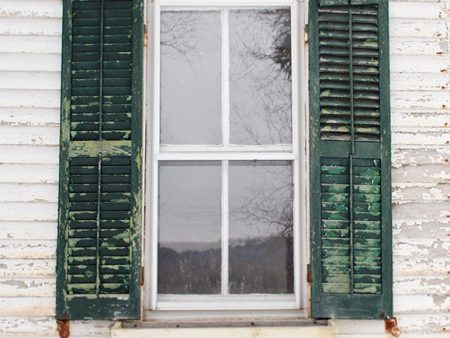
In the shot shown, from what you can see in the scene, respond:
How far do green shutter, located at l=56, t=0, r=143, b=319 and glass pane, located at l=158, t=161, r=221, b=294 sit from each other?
0.25 metres

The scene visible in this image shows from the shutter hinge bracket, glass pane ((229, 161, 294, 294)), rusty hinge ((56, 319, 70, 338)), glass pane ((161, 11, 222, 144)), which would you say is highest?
glass pane ((161, 11, 222, 144))

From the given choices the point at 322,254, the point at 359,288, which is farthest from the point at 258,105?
the point at 359,288

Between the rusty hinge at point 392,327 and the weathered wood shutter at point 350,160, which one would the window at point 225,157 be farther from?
the rusty hinge at point 392,327

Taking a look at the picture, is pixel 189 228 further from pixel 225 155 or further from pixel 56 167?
pixel 56 167

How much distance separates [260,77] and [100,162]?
1.04 m

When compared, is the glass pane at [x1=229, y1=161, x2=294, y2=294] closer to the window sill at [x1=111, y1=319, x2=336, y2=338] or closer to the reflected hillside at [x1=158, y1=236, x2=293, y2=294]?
the reflected hillside at [x1=158, y1=236, x2=293, y2=294]

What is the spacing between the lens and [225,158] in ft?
12.5

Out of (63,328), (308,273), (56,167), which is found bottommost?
(63,328)

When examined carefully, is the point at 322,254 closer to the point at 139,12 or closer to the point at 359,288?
the point at 359,288

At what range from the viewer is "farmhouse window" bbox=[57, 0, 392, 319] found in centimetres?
357

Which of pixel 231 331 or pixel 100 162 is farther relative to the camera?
pixel 100 162

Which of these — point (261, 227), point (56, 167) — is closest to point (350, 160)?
point (261, 227)

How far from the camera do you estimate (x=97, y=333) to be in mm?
3594

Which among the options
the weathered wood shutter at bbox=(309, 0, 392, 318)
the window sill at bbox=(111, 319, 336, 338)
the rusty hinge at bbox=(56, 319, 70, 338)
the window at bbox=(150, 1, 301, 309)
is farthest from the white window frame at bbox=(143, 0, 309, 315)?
the rusty hinge at bbox=(56, 319, 70, 338)
